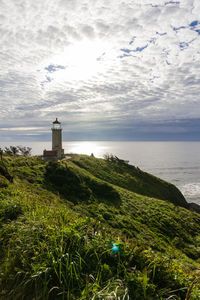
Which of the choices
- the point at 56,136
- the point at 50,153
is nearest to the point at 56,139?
the point at 56,136

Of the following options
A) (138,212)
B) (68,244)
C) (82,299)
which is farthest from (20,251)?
(138,212)

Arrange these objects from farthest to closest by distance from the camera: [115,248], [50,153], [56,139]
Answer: [56,139] → [50,153] → [115,248]

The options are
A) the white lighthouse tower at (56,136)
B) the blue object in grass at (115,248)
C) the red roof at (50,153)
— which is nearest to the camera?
the blue object in grass at (115,248)

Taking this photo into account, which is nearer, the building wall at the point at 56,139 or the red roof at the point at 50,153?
the red roof at the point at 50,153

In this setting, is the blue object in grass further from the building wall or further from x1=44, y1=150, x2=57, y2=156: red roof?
the building wall

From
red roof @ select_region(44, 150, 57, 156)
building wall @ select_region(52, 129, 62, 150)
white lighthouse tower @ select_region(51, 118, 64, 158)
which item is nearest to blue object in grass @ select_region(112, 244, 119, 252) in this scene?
red roof @ select_region(44, 150, 57, 156)

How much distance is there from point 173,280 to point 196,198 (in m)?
59.7

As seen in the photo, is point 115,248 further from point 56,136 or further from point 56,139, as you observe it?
point 56,136

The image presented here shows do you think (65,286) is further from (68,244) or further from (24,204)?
(24,204)

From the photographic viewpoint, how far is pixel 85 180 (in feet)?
73.8

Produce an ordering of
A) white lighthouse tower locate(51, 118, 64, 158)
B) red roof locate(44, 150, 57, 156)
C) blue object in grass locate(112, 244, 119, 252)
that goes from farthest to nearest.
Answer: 1. white lighthouse tower locate(51, 118, 64, 158)
2. red roof locate(44, 150, 57, 156)
3. blue object in grass locate(112, 244, 119, 252)

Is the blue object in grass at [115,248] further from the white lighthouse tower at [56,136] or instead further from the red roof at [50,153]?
the white lighthouse tower at [56,136]

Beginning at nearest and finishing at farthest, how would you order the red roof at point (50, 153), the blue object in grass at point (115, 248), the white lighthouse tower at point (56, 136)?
the blue object in grass at point (115, 248)
the red roof at point (50, 153)
the white lighthouse tower at point (56, 136)

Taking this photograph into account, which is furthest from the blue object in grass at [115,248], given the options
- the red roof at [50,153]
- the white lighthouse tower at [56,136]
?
the white lighthouse tower at [56,136]
